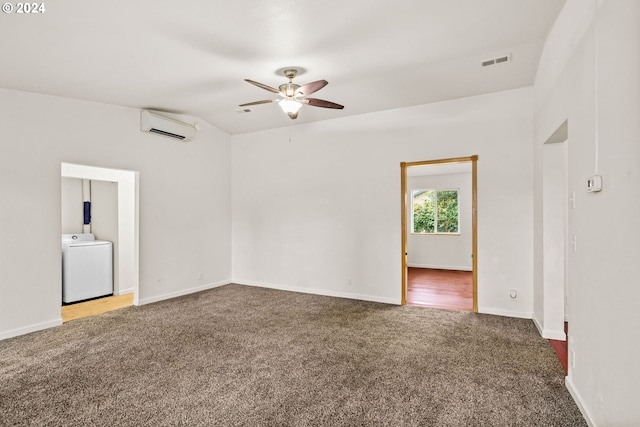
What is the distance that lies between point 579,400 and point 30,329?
217 inches

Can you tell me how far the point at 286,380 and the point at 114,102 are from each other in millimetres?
4398

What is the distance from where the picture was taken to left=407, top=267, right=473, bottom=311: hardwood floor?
5.12 metres

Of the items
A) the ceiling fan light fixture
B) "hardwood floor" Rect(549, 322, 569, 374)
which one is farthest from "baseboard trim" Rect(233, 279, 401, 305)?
the ceiling fan light fixture

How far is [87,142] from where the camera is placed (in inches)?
174

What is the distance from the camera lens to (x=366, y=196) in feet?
17.5

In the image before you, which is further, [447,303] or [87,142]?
[447,303]

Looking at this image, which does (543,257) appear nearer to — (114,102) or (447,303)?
(447,303)

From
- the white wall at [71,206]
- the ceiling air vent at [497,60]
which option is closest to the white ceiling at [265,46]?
the ceiling air vent at [497,60]

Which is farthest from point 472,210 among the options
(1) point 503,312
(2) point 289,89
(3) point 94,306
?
(3) point 94,306

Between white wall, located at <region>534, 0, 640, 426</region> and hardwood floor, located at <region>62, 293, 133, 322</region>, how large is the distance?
18.4 ft

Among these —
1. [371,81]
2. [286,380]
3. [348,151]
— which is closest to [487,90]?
→ [371,81]

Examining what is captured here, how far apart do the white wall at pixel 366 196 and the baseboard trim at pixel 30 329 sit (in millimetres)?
3000

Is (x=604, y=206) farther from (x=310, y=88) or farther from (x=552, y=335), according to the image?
(x=310, y=88)

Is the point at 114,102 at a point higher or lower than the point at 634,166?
higher
